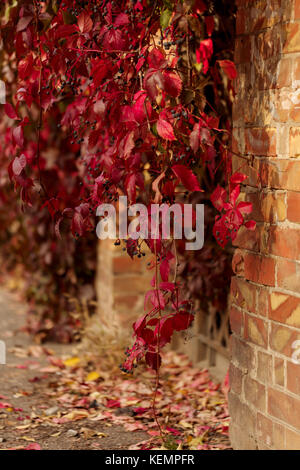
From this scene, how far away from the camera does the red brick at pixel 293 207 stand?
2141 millimetres

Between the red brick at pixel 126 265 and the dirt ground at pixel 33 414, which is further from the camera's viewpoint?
the red brick at pixel 126 265

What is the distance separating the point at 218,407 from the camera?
10.2 ft

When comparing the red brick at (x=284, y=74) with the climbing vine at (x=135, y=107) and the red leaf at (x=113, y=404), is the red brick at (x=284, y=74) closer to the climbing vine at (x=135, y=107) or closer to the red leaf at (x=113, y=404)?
the climbing vine at (x=135, y=107)

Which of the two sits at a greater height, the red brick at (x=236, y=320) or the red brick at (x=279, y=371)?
the red brick at (x=236, y=320)

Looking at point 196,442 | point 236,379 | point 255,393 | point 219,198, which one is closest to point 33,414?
point 196,442

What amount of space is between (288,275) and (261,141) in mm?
486

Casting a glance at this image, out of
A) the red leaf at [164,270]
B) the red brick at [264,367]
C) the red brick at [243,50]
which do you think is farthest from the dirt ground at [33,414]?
the red brick at [243,50]

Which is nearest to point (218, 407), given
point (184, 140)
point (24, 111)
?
point (184, 140)

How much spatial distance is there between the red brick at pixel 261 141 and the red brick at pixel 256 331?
60cm

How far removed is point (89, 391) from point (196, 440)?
0.85 metres

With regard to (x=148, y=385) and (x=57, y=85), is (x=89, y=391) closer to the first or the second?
(x=148, y=385)

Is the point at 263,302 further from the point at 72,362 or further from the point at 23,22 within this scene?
the point at 72,362

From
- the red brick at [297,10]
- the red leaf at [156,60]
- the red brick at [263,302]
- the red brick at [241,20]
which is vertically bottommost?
the red brick at [263,302]

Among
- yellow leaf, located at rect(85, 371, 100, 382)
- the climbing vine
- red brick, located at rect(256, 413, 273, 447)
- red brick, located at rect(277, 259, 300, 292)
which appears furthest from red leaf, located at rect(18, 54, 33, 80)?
yellow leaf, located at rect(85, 371, 100, 382)
